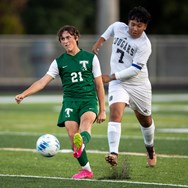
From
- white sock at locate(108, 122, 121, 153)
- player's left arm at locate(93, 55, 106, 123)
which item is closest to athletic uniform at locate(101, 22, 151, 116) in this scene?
white sock at locate(108, 122, 121, 153)

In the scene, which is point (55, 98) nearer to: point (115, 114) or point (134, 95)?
point (134, 95)

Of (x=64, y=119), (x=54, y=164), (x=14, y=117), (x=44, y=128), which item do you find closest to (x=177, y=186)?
(x=64, y=119)

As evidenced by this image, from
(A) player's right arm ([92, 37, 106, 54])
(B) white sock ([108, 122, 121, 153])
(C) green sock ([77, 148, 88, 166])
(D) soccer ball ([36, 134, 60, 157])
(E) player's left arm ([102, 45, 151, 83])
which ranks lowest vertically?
(B) white sock ([108, 122, 121, 153])

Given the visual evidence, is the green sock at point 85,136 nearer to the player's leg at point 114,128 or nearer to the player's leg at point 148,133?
the player's leg at point 114,128

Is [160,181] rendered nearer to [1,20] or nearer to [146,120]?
[146,120]

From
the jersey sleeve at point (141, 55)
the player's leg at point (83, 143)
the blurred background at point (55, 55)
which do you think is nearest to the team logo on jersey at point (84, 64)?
the player's leg at point (83, 143)

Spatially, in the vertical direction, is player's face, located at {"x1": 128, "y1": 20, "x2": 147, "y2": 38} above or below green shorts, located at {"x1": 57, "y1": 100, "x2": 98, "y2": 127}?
above

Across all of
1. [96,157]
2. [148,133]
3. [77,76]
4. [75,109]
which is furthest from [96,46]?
[96,157]

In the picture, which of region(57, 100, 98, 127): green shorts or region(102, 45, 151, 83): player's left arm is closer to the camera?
region(57, 100, 98, 127): green shorts

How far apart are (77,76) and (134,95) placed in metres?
1.33

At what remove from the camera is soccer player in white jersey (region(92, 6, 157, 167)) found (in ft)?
39.0

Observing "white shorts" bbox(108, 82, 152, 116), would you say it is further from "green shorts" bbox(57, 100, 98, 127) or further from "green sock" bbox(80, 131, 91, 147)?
"green sock" bbox(80, 131, 91, 147)

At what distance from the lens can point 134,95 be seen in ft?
39.9

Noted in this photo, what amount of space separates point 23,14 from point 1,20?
4.85 m
